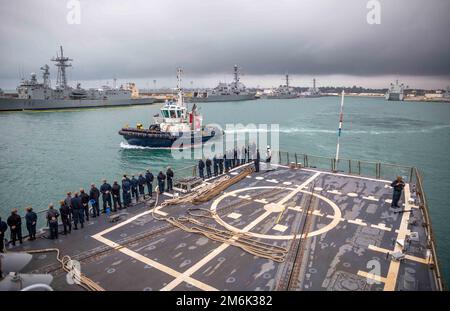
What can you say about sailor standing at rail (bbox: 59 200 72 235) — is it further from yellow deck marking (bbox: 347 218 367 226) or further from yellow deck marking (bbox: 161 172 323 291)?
yellow deck marking (bbox: 347 218 367 226)

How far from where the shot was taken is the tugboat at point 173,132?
135 ft

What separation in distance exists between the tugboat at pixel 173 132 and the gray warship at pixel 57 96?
72816 millimetres

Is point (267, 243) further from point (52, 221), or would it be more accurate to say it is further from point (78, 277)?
point (52, 221)

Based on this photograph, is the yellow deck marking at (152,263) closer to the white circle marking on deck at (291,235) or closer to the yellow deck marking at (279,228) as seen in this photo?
the white circle marking on deck at (291,235)

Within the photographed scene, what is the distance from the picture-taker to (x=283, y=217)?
13.6m

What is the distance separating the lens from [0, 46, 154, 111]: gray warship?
94438mm

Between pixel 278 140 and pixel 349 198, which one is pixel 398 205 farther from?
pixel 278 140

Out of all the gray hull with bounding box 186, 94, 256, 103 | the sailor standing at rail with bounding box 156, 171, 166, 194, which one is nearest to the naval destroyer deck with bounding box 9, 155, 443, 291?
the sailor standing at rail with bounding box 156, 171, 166, 194

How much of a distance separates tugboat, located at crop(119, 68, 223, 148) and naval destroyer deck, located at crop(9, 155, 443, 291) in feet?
85.3

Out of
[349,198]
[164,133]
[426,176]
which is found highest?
[164,133]

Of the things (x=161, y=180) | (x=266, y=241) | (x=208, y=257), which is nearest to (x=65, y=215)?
(x=161, y=180)
